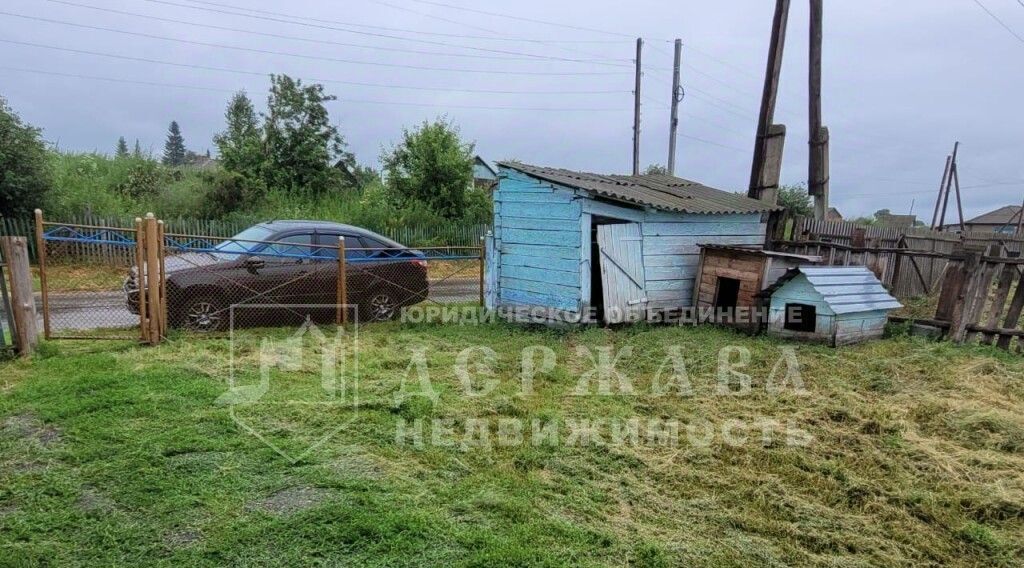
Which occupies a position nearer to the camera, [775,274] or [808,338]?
[808,338]

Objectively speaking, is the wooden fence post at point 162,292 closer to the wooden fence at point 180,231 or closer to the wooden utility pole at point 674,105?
the wooden fence at point 180,231

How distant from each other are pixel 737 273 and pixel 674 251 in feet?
3.46

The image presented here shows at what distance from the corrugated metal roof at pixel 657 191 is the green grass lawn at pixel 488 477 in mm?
3139

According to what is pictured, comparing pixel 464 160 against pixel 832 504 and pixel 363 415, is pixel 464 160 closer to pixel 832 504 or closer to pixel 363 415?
pixel 363 415

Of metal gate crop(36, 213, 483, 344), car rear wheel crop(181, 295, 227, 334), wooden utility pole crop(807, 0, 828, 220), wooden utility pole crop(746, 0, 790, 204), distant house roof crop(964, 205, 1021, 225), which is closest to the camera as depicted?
metal gate crop(36, 213, 483, 344)

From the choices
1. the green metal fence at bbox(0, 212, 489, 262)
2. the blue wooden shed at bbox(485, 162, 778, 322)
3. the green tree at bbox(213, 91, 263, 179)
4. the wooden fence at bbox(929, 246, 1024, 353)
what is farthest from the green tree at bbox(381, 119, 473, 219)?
the wooden fence at bbox(929, 246, 1024, 353)

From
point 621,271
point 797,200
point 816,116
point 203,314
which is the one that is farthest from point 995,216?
point 203,314

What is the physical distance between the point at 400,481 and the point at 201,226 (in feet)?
46.9

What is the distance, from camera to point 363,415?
14.8 ft

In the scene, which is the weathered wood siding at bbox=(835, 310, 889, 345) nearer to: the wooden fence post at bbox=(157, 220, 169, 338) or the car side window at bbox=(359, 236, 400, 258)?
the car side window at bbox=(359, 236, 400, 258)

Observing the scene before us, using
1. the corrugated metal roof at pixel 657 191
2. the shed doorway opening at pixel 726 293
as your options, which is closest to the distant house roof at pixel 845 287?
the shed doorway opening at pixel 726 293

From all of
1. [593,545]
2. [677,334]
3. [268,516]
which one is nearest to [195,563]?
[268,516]

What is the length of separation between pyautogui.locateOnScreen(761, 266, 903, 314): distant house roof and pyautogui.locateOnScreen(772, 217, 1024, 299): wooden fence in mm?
936

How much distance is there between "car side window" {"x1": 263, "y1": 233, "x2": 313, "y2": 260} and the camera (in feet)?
24.4
